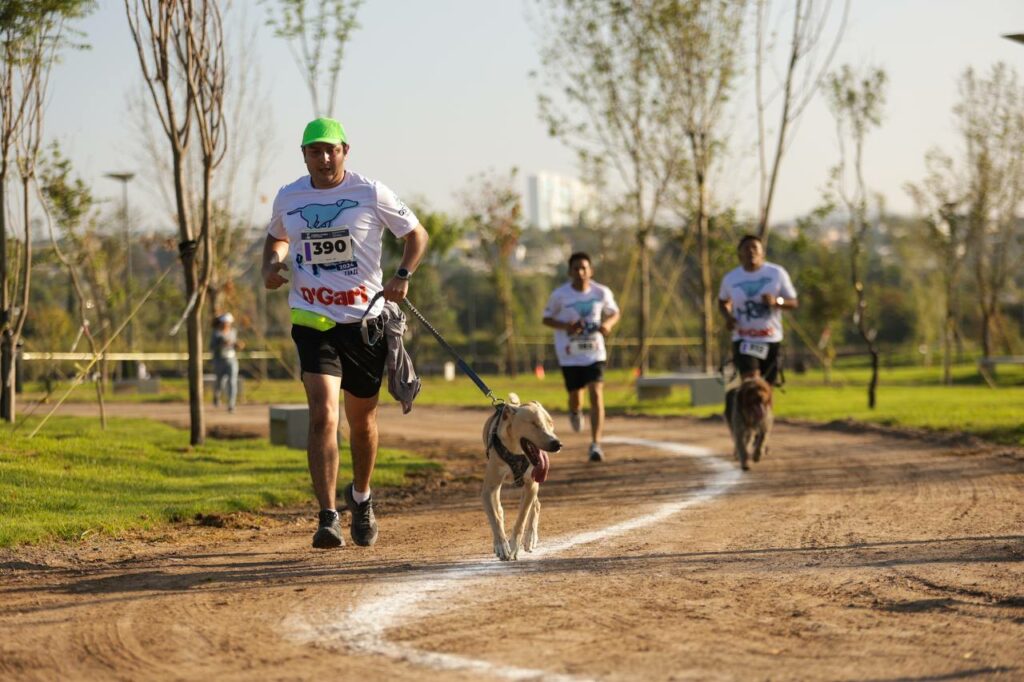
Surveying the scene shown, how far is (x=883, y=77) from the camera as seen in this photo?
31094 millimetres

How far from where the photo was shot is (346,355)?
7.91 m

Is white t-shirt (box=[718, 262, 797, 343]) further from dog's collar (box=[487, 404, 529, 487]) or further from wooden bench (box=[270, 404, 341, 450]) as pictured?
dog's collar (box=[487, 404, 529, 487])

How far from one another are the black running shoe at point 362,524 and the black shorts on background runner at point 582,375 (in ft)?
24.5

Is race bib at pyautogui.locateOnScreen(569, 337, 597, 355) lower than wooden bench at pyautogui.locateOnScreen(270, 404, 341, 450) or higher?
higher

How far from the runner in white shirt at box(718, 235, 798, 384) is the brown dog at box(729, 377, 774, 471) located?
1252 millimetres

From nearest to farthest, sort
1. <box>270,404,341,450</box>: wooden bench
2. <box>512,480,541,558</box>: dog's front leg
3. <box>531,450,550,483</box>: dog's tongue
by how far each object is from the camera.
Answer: <box>531,450,550,483</box>: dog's tongue < <box>512,480,541,558</box>: dog's front leg < <box>270,404,341,450</box>: wooden bench

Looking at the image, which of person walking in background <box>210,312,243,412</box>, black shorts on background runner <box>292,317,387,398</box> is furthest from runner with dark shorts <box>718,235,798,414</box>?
Result: person walking in background <box>210,312,243,412</box>

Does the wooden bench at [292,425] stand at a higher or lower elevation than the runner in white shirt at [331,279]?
lower

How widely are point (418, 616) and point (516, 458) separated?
1.78m

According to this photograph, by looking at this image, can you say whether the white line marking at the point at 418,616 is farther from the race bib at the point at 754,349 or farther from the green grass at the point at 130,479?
the race bib at the point at 754,349

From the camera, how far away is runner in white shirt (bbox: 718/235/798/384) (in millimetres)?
14266

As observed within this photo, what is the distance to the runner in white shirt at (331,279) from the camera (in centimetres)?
778

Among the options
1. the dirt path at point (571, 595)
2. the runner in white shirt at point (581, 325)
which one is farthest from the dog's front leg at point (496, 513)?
the runner in white shirt at point (581, 325)

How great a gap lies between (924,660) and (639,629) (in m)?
1.11
